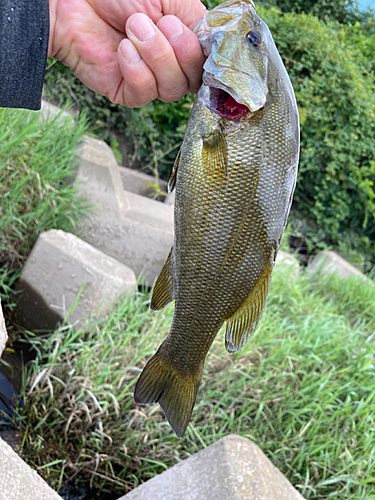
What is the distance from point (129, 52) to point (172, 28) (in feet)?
0.48

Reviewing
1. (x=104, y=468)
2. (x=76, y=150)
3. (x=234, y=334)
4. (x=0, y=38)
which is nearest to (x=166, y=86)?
(x=0, y=38)

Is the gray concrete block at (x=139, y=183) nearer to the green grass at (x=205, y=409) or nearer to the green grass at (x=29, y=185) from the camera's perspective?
the green grass at (x=29, y=185)

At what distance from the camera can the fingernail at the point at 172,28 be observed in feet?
4.59

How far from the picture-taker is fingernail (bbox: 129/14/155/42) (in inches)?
54.0

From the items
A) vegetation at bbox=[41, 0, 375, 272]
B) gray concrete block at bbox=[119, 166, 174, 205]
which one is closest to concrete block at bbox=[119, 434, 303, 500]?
gray concrete block at bbox=[119, 166, 174, 205]

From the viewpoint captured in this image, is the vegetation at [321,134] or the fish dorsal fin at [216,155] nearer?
the fish dorsal fin at [216,155]

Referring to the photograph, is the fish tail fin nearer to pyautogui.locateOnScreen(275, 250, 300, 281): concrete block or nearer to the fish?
the fish

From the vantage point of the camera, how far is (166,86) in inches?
59.9

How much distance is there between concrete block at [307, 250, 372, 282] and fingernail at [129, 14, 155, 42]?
4.70 m

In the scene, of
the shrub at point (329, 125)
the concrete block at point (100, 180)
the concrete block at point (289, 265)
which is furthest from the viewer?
the shrub at point (329, 125)

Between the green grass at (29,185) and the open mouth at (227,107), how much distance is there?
78.1 inches

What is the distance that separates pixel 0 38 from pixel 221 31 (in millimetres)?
632

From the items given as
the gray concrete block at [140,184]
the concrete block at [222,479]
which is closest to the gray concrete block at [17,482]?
the concrete block at [222,479]

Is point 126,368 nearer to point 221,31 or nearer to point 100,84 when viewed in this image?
point 100,84
